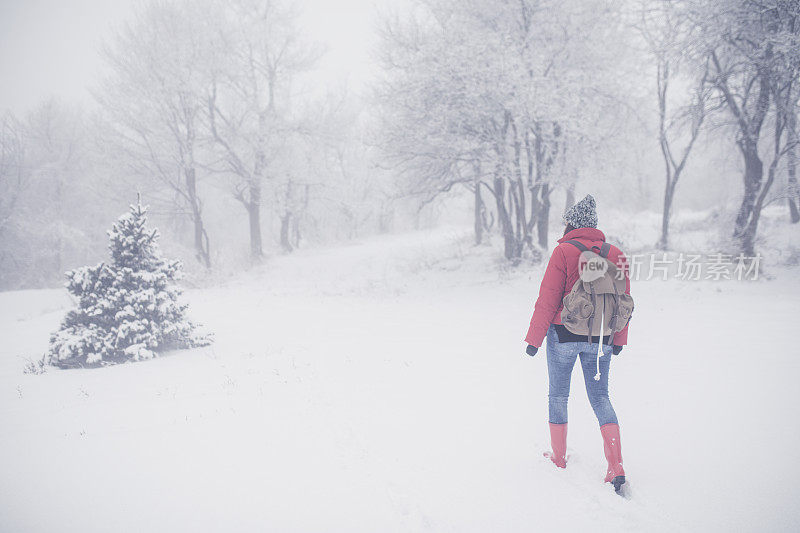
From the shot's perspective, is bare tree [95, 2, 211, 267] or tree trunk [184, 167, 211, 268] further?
tree trunk [184, 167, 211, 268]

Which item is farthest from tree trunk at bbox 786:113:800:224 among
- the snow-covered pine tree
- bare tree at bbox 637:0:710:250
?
the snow-covered pine tree

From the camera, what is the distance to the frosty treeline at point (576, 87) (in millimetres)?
10195

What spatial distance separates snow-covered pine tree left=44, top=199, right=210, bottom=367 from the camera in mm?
7656

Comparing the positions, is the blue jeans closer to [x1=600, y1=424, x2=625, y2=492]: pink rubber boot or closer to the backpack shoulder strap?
[x1=600, y1=424, x2=625, y2=492]: pink rubber boot

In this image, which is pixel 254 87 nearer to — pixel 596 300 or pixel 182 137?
pixel 182 137

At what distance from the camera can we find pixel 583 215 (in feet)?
11.0

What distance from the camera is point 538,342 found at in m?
3.23

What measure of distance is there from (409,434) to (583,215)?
2749 millimetres

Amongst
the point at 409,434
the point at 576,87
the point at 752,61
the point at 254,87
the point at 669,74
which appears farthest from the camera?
the point at 254,87

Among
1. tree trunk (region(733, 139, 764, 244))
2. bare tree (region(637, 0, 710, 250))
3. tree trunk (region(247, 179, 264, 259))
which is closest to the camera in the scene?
tree trunk (region(733, 139, 764, 244))

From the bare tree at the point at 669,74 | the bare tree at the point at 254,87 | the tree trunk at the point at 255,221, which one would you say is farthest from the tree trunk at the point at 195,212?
the bare tree at the point at 669,74

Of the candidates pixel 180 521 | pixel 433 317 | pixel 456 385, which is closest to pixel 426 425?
pixel 456 385

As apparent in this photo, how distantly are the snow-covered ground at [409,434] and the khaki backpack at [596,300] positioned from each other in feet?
4.34

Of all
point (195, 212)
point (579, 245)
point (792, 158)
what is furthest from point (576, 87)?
point (195, 212)
